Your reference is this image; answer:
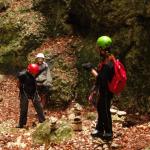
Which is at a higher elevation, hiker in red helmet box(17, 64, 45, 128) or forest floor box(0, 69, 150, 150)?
hiker in red helmet box(17, 64, 45, 128)

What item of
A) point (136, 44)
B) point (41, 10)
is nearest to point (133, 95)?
point (136, 44)

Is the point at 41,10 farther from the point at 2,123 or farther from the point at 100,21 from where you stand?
the point at 2,123

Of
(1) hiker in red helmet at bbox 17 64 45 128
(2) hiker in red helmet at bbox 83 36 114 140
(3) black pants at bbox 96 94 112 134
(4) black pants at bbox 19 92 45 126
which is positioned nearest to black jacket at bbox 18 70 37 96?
(1) hiker in red helmet at bbox 17 64 45 128

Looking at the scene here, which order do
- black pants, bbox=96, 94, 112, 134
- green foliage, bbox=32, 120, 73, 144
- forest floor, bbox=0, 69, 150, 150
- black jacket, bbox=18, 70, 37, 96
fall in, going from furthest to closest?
black jacket, bbox=18, 70, 37, 96 < green foliage, bbox=32, 120, 73, 144 < forest floor, bbox=0, 69, 150, 150 < black pants, bbox=96, 94, 112, 134

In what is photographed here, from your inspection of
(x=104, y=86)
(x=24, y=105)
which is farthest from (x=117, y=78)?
(x=24, y=105)

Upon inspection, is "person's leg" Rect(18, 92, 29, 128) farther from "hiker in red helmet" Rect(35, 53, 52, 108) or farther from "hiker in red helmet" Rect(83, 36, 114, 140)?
"hiker in red helmet" Rect(83, 36, 114, 140)

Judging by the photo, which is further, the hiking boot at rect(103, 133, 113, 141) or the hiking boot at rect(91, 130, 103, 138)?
the hiking boot at rect(91, 130, 103, 138)

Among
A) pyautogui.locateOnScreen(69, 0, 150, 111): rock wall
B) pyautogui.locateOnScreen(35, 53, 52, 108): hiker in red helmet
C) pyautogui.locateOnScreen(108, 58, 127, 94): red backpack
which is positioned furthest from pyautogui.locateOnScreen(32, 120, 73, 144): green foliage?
pyautogui.locateOnScreen(69, 0, 150, 111): rock wall

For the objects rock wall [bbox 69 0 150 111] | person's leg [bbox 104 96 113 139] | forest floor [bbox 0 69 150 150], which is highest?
rock wall [bbox 69 0 150 111]

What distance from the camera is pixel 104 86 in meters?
9.59

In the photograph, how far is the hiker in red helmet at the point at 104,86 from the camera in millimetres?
9430

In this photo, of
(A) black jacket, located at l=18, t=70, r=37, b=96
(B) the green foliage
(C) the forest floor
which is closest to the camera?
(C) the forest floor

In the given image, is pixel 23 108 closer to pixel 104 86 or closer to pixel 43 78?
pixel 43 78

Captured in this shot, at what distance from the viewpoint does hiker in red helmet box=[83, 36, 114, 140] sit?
9430 millimetres
